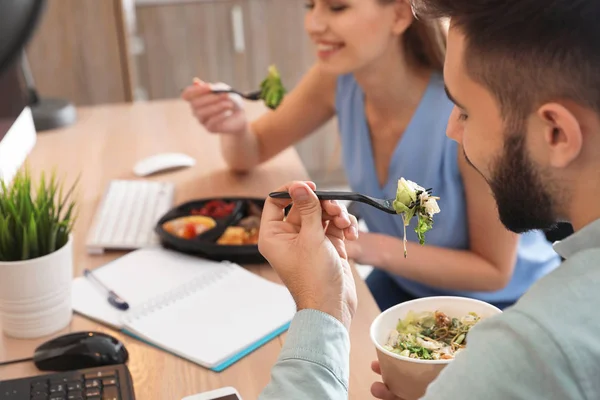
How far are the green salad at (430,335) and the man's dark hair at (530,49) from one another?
298mm

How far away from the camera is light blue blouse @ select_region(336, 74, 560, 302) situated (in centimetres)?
143

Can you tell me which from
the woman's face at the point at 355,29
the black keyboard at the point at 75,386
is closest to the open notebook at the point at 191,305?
the black keyboard at the point at 75,386

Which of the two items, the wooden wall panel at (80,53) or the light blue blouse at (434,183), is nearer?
the light blue blouse at (434,183)

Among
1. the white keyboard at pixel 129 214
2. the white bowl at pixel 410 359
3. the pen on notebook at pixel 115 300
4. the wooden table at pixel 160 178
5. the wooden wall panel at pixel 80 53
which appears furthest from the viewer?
the wooden wall panel at pixel 80 53

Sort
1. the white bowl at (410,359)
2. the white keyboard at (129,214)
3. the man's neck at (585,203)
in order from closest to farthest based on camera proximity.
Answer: the man's neck at (585,203), the white bowl at (410,359), the white keyboard at (129,214)

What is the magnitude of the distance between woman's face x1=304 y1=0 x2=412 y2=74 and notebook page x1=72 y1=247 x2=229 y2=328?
52cm

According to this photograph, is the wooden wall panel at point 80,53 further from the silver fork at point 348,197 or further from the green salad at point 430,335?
the green salad at point 430,335

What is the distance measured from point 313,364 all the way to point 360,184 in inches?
33.2

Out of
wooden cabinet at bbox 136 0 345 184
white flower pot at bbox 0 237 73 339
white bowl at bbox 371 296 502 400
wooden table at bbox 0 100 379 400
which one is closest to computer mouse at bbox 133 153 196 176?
wooden table at bbox 0 100 379 400

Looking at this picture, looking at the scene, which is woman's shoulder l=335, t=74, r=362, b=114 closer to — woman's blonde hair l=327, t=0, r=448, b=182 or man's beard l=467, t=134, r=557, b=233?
woman's blonde hair l=327, t=0, r=448, b=182

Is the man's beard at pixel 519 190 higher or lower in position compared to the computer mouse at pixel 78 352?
higher

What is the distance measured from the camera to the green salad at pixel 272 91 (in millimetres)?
1714

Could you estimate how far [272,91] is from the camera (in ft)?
5.63

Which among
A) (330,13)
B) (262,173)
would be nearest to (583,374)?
(330,13)
